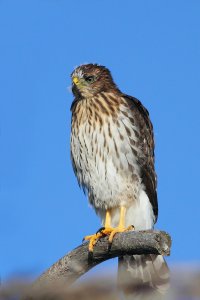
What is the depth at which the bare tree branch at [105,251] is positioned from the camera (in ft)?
10.9

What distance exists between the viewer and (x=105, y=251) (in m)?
4.34

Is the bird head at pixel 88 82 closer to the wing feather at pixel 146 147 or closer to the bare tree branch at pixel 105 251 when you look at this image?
the wing feather at pixel 146 147

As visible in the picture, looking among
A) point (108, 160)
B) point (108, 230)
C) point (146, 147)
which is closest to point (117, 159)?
point (108, 160)

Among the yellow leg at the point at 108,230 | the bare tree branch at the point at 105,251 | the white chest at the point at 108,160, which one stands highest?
the white chest at the point at 108,160

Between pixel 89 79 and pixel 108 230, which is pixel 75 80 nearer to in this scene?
pixel 89 79

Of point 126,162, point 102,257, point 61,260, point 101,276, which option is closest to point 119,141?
point 126,162

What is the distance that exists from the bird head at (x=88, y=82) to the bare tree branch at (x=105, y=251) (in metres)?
3.05

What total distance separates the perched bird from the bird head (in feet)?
0.42

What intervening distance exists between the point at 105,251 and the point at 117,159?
6.38 ft

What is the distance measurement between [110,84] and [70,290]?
661 cm

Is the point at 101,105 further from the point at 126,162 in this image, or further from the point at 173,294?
the point at 173,294

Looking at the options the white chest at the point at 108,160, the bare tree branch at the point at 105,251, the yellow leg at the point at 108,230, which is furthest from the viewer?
the white chest at the point at 108,160

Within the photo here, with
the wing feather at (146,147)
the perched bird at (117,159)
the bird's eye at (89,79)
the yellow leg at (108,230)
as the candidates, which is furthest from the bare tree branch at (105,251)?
the bird's eye at (89,79)

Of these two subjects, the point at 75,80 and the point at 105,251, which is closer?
the point at 105,251
